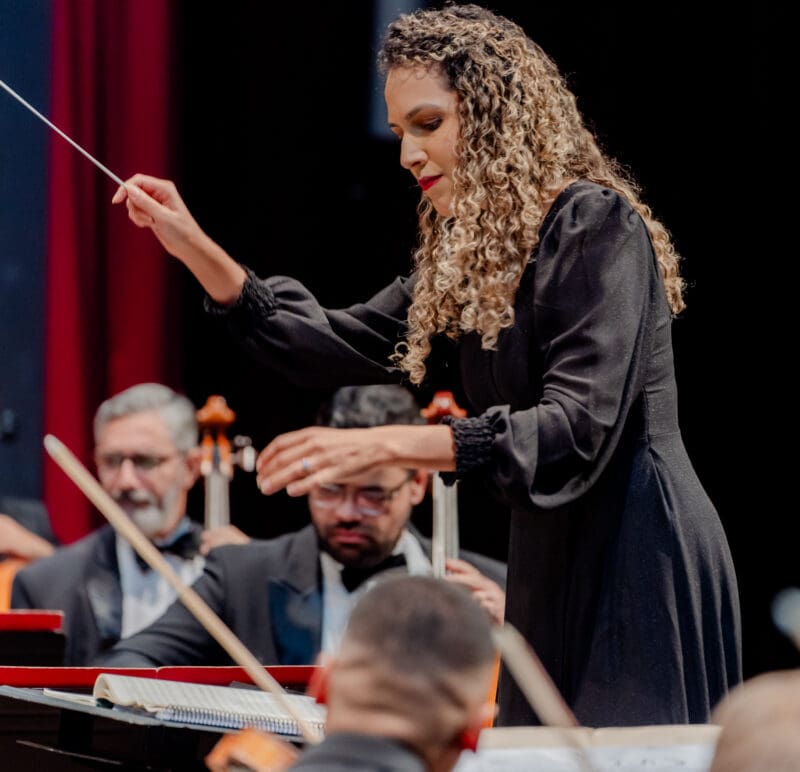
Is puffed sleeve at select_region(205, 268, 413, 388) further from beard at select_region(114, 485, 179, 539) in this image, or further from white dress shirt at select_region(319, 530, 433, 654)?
beard at select_region(114, 485, 179, 539)

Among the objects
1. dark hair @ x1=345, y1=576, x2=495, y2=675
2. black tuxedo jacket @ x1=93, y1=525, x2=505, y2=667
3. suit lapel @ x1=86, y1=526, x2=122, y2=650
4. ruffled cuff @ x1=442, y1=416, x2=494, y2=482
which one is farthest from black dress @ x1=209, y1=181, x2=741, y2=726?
suit lapel @ x1=86, y1=526, x2=122, y2=650

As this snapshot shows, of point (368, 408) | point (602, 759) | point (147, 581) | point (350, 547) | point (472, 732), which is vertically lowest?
point (147, 581)

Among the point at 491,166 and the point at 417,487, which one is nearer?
the point at 491,166

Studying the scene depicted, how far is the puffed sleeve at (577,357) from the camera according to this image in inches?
60.8

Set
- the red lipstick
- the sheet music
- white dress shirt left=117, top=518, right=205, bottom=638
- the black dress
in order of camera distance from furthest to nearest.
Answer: white dress shirt left=117, top=518, right=205, bottom=638 → the red lipstick → the black dress → the sheet music

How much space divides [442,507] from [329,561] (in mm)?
769

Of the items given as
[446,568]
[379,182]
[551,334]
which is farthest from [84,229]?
[551,334]

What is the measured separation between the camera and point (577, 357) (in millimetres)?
1608

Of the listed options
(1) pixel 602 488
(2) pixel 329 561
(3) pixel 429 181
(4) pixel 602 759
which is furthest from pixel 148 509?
(4) pixel 602 759

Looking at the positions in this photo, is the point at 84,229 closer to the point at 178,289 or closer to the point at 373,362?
the point at 178,289

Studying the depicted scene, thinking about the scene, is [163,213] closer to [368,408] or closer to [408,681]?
[408,681]

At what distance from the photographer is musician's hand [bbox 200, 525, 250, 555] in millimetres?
3648

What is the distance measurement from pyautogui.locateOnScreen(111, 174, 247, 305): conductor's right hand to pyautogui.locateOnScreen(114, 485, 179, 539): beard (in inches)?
75.6

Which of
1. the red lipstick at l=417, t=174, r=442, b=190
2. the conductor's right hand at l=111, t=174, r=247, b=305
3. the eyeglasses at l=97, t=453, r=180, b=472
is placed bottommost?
the eyeglasses at l=97, t=453, r=180, b=472
